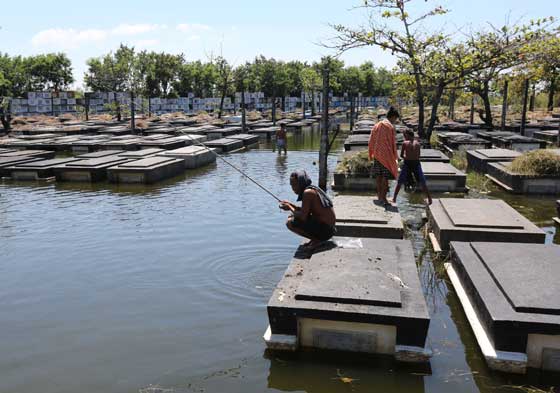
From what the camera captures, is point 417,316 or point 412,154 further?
point 412,154

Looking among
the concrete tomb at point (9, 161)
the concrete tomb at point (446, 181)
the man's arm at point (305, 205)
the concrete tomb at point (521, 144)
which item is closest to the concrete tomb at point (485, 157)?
the concrete tomb at point (446, 181)

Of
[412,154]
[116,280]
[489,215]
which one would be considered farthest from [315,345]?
[412,154]

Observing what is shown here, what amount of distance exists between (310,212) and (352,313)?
203cm

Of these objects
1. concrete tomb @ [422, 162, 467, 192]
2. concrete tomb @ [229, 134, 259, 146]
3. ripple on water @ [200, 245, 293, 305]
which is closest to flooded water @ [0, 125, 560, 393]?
ripple on water @ [200, 245, 293, 305]

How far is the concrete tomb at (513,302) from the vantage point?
4.21 meters

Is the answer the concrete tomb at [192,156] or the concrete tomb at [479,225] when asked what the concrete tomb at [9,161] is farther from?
the concrete tomb at [479,225]

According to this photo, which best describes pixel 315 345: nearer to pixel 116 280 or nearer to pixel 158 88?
pixel 116 280

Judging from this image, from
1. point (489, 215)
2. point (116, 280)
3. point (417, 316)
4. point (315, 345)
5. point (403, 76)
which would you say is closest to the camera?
point (417, 316)

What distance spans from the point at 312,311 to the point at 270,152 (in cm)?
1905

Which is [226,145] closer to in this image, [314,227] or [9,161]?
[9,161]

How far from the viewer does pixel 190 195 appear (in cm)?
1280

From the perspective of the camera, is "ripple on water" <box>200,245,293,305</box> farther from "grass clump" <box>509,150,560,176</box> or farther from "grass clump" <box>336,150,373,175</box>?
"grass clump" <box>509,150,560,176</box>

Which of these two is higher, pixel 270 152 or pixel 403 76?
pixel 403 76

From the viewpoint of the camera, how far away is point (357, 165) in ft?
42.7
